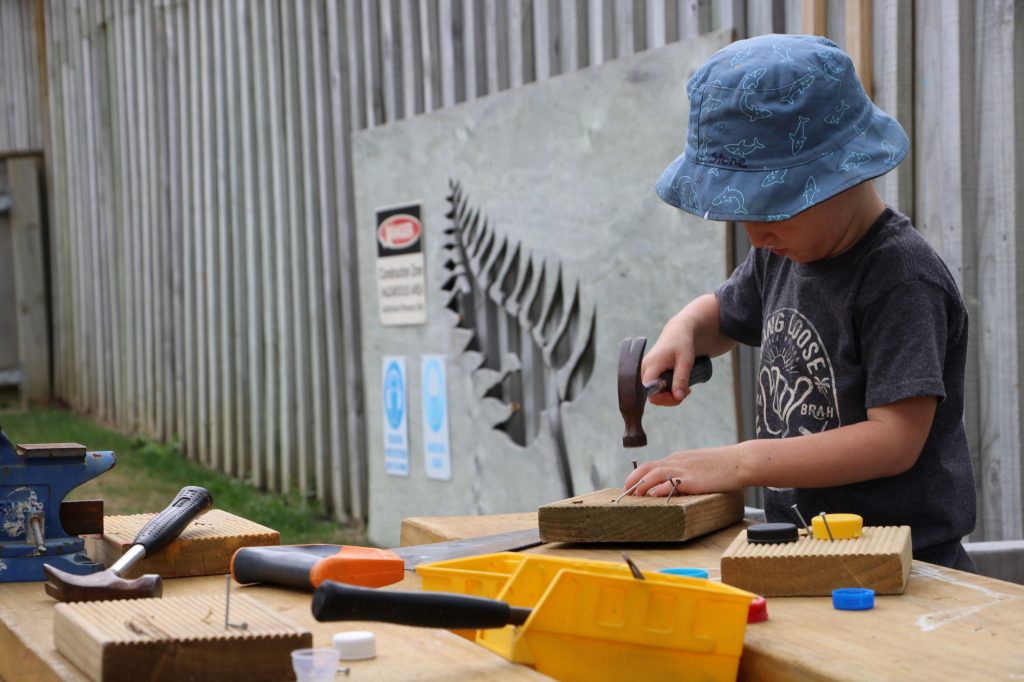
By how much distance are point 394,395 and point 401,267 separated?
0.68m

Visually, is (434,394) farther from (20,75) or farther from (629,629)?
(20,75)

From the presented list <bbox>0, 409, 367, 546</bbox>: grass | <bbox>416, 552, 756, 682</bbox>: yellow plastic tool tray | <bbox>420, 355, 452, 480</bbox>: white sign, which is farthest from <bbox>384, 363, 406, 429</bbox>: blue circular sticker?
<bbox>416, 552, 756, 682</bbox>: yellow plastic tool tray

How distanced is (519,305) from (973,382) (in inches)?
89.8

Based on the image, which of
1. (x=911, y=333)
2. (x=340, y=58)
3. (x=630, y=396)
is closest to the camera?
(x=911, y=333)

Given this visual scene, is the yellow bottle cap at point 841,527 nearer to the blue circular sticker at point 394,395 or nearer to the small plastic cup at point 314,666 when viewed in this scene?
the small plastic cup at point 314,666

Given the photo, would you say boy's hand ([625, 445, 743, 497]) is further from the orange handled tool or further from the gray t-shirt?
the orange handled tool

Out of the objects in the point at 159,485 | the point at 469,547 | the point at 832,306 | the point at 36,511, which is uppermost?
the point at 832,306

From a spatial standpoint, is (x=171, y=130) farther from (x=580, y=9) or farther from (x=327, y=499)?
(x=580, y=9)

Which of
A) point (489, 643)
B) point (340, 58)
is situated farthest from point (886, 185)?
point (340, 58)

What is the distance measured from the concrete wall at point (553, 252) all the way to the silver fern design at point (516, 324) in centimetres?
2

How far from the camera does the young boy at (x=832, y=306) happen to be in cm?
192

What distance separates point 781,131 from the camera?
192 cm

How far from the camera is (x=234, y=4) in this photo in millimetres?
7863

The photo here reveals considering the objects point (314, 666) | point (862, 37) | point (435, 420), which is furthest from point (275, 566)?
point (435, 420)
